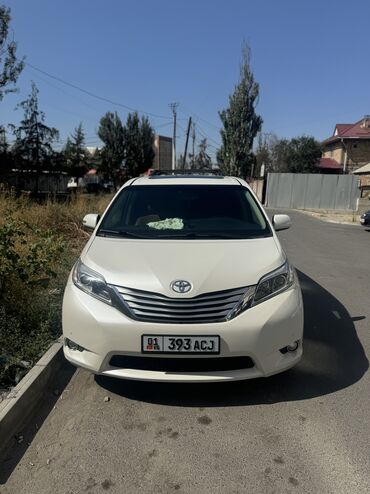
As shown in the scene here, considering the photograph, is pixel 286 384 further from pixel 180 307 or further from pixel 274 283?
pixel 180 307

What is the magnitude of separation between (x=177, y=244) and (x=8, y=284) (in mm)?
1878

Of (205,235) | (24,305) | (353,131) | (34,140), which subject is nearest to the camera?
(205,235)

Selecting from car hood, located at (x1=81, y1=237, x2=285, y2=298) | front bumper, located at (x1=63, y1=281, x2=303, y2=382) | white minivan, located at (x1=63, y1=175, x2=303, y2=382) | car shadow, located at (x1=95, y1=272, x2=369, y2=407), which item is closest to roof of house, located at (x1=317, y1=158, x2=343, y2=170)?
car shadow, located at (x1=95, y1=272, x2=369, y2=407)

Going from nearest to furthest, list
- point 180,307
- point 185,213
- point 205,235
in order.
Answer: point 180,307, point 205,235, point 185,213

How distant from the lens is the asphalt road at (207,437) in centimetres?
250

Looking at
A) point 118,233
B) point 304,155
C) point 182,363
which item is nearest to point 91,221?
point 118,233

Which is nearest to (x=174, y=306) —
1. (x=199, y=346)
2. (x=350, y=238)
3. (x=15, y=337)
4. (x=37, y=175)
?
(x=199, y=346)

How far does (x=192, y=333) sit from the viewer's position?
295 centimetres

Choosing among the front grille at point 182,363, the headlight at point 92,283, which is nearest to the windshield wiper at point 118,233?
the headlight at point 92,283

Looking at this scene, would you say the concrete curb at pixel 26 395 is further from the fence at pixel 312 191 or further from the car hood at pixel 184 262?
the fence at pixel 312 191

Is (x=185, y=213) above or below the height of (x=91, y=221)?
above

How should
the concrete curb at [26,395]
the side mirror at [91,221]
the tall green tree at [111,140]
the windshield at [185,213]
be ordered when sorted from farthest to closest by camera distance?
the tall green tree at [111,140], the side mirror at [91,221], the windshield at [185,213], the concrete curb at [26,395]

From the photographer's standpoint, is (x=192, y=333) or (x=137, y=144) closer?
(x=192, y=333)

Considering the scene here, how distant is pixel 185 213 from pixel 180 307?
1.67 m
